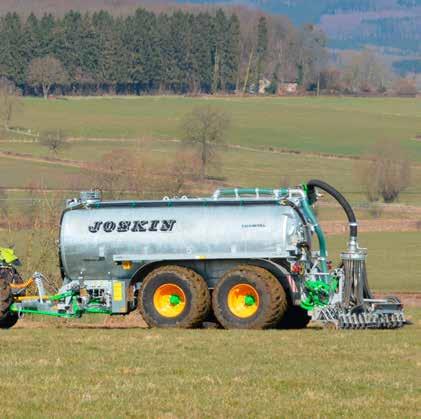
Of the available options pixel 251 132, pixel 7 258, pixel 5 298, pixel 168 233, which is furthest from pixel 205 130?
pixel 168 233

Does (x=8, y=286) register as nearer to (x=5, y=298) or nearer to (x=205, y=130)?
(x=5, y=298)

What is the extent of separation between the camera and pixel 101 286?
809 inches

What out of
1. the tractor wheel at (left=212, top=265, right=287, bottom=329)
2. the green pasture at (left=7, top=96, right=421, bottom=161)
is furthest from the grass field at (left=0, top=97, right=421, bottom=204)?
the tractor wheel at (left=212, top=265, right=287, bottom=329)

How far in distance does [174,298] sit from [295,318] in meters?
2.25

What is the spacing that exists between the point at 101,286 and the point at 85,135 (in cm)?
10394

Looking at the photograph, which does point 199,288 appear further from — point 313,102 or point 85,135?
point 313,102

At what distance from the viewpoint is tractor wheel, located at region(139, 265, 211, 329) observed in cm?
1977

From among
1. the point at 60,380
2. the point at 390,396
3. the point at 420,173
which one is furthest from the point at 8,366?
the point at 420,173

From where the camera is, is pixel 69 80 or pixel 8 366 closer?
pixel 8 366

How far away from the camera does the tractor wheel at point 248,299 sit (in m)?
19.4

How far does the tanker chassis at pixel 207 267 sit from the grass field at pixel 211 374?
0.86 m

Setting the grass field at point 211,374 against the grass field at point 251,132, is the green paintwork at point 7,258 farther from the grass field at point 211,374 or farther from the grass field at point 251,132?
the grass field at point 251,132

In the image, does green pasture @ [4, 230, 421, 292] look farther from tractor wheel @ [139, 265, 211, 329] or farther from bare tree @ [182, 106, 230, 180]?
bare tree @ [182, 106, 230, 180]

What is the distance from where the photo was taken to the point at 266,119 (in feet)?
475
